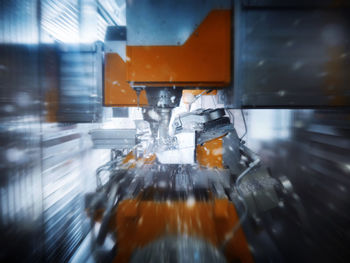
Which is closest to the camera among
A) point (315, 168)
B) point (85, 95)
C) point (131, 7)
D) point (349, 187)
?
point (131, 7)

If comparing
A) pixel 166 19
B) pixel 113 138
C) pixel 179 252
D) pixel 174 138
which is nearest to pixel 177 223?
pixel 179 252

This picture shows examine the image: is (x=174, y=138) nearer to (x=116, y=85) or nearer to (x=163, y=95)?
(x=163, y=95)

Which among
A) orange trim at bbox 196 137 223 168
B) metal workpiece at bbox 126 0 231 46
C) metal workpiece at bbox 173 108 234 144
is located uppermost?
metal workpiece at bbox 126 0 231 46

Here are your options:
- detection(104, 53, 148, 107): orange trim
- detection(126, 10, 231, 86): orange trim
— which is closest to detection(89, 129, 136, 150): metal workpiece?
detection(104, 53, 148, 107): orange trim

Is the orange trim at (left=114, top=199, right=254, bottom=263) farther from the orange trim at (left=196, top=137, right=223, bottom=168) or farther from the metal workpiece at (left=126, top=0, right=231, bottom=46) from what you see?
the metal workpiece at (left=126, top=0, right=231, bottom=46)

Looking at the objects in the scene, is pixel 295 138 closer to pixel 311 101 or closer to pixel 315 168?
pixel 315 168

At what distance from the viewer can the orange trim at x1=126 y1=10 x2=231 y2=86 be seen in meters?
0.73

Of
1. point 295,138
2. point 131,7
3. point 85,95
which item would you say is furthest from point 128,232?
point 295,138

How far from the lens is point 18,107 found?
792 mm

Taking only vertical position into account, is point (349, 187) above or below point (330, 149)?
below

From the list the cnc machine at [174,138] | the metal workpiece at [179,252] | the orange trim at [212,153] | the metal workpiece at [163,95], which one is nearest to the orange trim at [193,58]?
the cnc machine at [174,138]

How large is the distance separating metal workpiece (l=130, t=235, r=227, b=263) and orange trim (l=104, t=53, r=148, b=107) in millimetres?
810

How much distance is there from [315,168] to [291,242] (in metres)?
0.85

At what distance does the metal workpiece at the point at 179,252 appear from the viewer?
2.26 feet
